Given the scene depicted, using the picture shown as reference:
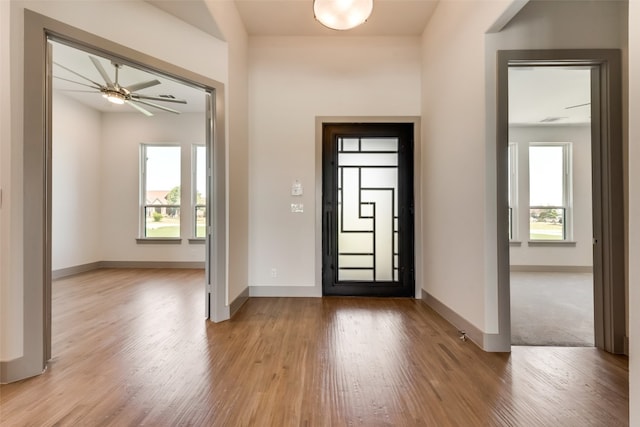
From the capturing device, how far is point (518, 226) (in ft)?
19.8

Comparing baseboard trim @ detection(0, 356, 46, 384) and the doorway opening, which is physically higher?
the doorway opening

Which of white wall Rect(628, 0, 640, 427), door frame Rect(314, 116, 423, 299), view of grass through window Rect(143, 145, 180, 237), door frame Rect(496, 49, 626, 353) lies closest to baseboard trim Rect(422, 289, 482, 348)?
door frame Rect(496, 49, 626, 353)

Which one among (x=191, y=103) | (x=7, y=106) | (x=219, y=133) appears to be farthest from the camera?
(x=191, y=103)

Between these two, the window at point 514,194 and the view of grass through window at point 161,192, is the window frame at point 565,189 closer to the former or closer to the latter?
the window at point 514,194

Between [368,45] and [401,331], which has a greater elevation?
[368,45]

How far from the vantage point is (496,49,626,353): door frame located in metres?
2.36

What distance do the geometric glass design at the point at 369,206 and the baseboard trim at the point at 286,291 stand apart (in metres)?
0.42

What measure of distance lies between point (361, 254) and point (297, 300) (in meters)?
1.08

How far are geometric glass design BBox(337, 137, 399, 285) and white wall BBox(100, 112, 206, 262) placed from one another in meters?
3.55

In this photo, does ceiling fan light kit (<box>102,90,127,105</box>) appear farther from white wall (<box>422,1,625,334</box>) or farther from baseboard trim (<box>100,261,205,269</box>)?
white wall (<box>422,1,625,334</box>)

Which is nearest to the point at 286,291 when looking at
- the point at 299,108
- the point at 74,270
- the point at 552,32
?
the point at 299,108

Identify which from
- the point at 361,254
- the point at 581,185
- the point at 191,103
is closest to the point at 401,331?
the point at 361,254

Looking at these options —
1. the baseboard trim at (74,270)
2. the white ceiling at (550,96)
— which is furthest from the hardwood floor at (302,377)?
the white ceiling at (550,96)

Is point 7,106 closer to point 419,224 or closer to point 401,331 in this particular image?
point 401,331
